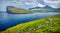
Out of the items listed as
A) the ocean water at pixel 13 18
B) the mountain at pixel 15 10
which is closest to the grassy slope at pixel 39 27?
the ocean water at pixel 13 18

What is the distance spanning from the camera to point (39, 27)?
1.73 m

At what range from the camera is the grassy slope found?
67.3 inches

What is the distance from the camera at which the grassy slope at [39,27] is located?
1710 millimetres

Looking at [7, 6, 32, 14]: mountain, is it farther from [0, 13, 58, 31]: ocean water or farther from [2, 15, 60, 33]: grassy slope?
[2, 15, 60, 33]: grassy slope

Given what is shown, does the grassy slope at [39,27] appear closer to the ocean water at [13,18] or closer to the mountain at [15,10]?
the ocean water at [13,18]

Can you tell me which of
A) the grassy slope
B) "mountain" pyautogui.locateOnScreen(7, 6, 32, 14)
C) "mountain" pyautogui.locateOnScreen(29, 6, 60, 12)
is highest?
"mountain" pyautogui.locateOnScreen(29, 6, 60, 12)

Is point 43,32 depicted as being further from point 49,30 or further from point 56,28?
point 56,28

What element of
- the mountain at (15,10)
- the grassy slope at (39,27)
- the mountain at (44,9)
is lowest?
the grassy slope at (39,27)

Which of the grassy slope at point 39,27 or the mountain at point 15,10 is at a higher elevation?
the mountain at point 15,10

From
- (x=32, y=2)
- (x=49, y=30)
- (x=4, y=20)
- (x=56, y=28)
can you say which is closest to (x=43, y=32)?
(x=49, y=30)

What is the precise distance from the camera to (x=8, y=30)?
1716mm

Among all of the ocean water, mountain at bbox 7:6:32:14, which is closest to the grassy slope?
the ocean water

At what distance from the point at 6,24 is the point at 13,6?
0.29 meters

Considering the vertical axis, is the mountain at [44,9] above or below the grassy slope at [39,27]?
above
